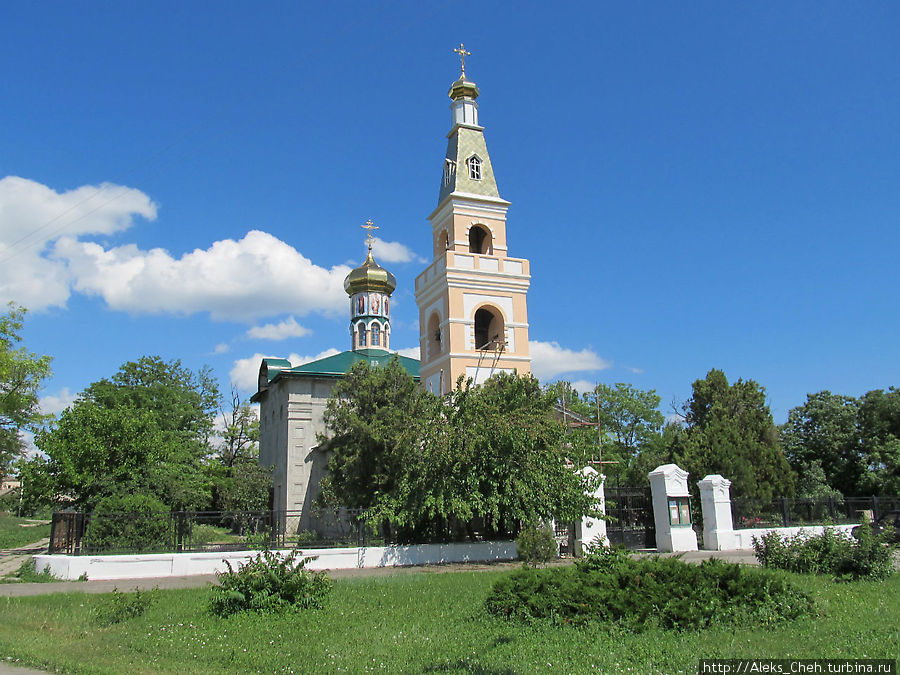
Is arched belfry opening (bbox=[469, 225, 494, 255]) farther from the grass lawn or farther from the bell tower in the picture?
the grass lawn

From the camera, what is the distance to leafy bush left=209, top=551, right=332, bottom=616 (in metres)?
9.30

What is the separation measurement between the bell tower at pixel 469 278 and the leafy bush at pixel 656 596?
1596 centimetres

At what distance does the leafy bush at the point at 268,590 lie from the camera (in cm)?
930

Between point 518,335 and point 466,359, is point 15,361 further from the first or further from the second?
point 518,335

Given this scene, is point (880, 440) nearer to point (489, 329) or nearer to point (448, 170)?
point (489, 329)

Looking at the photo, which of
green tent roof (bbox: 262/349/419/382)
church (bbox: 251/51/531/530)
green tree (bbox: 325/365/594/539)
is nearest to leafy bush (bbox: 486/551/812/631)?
green tree (bbox: 325/365/594/539)

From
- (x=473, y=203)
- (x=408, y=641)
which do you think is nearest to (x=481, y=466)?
(x=408, y=641)

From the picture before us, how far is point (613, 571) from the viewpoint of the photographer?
8883 millimetres

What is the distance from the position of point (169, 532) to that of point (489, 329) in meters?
14.2

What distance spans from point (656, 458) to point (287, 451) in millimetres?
18124

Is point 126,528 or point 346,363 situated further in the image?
point 346,363

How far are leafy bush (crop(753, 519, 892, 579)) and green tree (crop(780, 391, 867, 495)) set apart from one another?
23357mm

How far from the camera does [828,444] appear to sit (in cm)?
3488

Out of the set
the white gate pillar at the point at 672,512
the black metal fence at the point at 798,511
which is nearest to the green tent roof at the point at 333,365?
the white gate pillar at the point at 672,512
